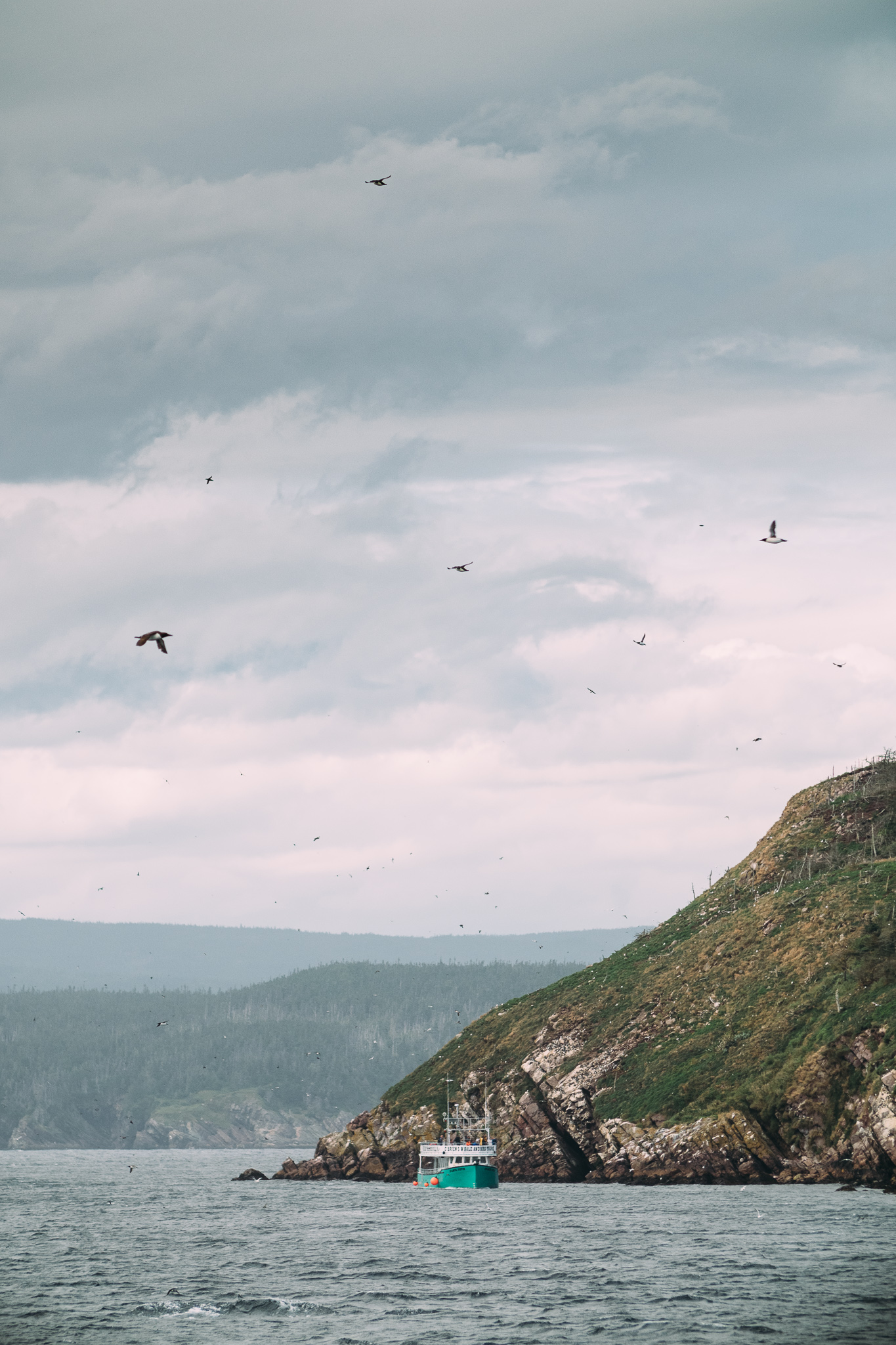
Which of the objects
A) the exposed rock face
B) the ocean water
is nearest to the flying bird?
the ocean water

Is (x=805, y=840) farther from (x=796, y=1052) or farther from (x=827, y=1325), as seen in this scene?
(x=827, y=1325)

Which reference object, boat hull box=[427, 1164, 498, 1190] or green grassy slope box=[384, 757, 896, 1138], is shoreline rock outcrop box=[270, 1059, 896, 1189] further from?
boat hull box=[427, 1164, 498, 1190]

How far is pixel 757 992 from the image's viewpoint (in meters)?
159

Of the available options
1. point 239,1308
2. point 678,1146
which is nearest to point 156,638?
point 239,1308

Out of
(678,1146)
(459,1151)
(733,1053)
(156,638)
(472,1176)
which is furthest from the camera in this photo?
(459,1151)

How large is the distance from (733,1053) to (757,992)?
36.6 feet

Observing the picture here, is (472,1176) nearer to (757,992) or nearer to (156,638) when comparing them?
(757,992)

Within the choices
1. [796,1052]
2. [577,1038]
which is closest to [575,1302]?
[796,1052]

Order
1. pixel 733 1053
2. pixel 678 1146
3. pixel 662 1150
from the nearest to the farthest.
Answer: pixel 678 1146, pixel 662 1150, pixel 733 1053

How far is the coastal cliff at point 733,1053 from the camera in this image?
437ft

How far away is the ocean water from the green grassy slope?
1656 centimetres

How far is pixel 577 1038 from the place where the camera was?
591 ft

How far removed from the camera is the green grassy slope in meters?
143

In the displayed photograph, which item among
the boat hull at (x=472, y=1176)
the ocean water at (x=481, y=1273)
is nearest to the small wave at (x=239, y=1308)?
the ocean water at (x=481, y=1273)
